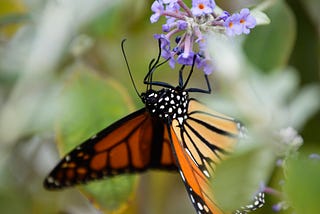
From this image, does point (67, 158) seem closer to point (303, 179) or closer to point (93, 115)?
point (93, 115)

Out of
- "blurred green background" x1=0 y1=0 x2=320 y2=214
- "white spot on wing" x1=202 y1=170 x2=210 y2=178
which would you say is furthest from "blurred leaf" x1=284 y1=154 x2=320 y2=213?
"white spot on wing" x1=202 y1=170 x2=210 y2=178

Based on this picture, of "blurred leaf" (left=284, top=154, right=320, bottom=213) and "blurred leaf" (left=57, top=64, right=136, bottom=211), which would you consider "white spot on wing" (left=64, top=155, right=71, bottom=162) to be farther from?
"blurred leaf" (left=284, top=154, right=320, bottom=213)

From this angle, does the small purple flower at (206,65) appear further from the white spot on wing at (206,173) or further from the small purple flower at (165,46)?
the white spot on wing at (206,173)

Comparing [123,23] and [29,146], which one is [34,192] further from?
[123,23]

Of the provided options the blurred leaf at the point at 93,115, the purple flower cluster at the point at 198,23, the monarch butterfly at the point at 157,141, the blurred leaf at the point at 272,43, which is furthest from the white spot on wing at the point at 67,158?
the blurred leaf at the point at 272,43

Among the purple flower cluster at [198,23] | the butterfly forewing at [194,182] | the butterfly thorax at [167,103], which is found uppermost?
the butterfly thorax at [167,103]

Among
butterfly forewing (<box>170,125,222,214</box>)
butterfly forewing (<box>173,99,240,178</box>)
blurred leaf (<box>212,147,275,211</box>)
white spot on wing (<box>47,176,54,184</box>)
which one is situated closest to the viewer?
blurred leaf (<box>212,147,275,211</box>)
